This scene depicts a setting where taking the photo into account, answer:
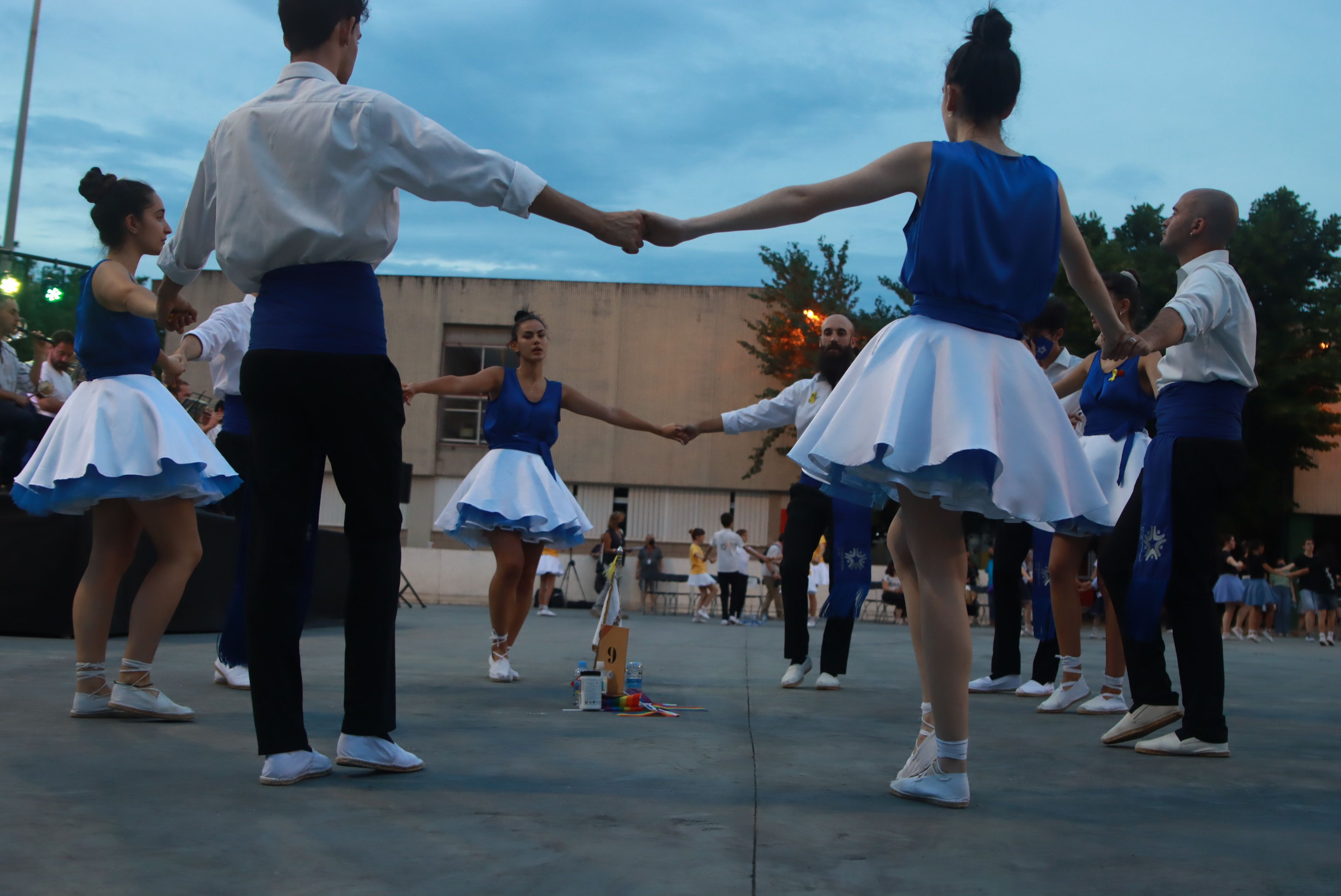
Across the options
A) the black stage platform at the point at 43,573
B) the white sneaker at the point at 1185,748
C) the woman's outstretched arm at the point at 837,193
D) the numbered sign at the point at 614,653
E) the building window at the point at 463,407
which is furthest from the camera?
the building window at the point at 463,407

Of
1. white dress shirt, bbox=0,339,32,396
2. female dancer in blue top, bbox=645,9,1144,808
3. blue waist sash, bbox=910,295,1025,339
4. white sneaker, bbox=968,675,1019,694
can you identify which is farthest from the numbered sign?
white dress shirt, bbox=0,339,32,396

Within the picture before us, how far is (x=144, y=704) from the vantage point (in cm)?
383

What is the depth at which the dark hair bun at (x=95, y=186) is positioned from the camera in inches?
170

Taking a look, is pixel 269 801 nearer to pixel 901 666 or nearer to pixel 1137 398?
pixel 1137 398

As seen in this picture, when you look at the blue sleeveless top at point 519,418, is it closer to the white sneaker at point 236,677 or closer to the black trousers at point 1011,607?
the white sneaker at point 236,677

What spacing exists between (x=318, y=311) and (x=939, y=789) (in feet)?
6.68

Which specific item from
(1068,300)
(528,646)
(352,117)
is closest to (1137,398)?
(352,117)

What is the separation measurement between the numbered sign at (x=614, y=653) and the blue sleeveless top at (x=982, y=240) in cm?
241

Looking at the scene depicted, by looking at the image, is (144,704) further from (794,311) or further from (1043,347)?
(794,311)

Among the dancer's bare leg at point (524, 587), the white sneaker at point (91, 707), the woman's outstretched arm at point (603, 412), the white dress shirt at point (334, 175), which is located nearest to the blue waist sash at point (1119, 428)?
the woman's outstretched arm at point (603, 412)

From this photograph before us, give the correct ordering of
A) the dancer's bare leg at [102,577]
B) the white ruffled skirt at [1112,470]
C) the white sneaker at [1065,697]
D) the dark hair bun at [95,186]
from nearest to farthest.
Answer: the dancer's bare leg at [102,577] < the dark hair bun at [95,186] < the white ruffled skirt at [1112,470] < the white sneaker at [1065,697]

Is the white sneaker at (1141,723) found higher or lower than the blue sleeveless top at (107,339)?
lower

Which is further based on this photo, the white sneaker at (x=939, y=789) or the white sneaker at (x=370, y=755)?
the white sneaker at (x=370, y=755)

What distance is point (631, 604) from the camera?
25609 millimetres
